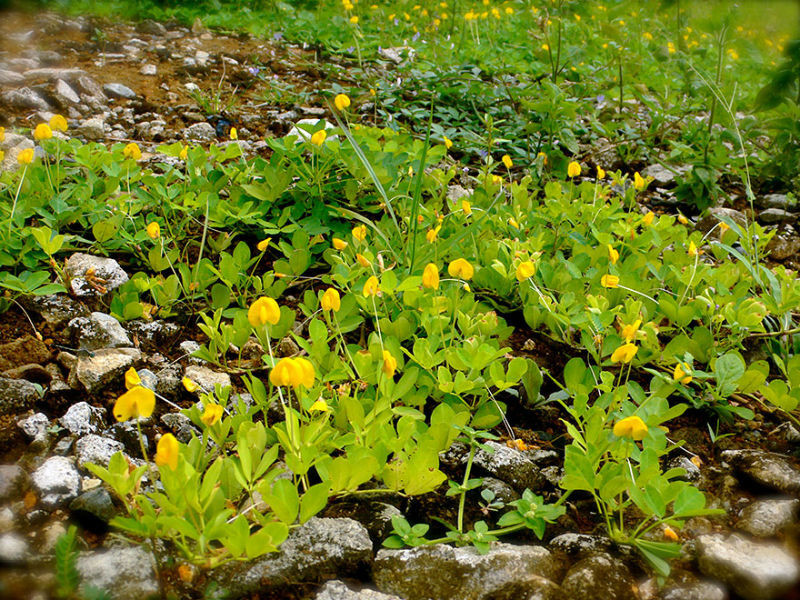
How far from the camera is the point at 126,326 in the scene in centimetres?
230

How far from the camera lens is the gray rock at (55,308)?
7.46 feet

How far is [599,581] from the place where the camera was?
58.6 inches

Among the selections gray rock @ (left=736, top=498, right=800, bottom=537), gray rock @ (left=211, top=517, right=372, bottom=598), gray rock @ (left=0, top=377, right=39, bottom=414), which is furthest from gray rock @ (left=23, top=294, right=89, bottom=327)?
gray rock @ (left=736, top=498, right=800, bottom=537)

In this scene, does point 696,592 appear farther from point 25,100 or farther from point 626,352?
point 25,100

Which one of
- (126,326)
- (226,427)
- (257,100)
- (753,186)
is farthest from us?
(257,100)

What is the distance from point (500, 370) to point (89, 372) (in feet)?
4.23

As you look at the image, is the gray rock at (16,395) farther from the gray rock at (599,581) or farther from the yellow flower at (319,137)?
the gray rock at (599,581)

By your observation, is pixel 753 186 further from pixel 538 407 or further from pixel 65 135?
pixel 65 135

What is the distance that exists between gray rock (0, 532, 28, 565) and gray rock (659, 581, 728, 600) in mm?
1453

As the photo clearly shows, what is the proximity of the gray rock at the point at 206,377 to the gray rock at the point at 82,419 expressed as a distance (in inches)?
11.6

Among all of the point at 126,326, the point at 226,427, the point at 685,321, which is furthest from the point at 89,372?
the point at 685,321

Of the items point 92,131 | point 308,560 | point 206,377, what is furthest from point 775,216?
point 92,131

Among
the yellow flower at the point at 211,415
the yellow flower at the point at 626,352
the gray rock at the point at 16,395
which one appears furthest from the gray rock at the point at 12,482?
the yellow flower at the point at 626,352

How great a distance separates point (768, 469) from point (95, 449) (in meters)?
1.91
